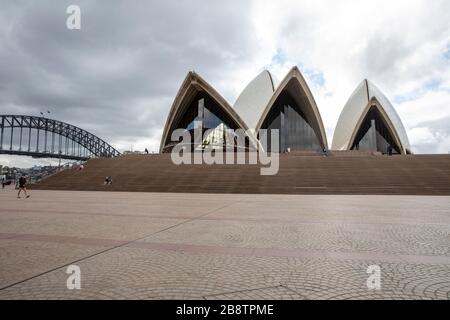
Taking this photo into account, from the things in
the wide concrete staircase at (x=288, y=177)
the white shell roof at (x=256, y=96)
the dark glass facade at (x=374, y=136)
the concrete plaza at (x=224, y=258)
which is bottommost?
the concrete plaza at (x=224, y=258)

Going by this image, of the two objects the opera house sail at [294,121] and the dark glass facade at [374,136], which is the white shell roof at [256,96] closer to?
the opera house sail at [294,121]

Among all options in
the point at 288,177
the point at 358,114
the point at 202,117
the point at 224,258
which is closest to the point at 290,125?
the point at 358,114

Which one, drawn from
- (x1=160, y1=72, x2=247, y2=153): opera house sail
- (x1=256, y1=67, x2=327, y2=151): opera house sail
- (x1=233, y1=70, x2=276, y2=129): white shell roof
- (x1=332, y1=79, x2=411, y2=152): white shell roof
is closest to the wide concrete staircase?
(x1=160, y1=72, x2=247, y2=153): opera house sail

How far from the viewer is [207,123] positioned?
4459cm

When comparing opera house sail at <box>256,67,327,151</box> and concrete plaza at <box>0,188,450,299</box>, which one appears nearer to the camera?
concrete plaza at <box>0,188,450,299</box>

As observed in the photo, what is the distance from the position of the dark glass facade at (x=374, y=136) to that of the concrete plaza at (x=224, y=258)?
43463 mm

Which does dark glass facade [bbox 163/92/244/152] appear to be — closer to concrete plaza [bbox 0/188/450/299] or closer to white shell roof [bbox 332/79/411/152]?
white shell roof [bbox 332/79/411/152]

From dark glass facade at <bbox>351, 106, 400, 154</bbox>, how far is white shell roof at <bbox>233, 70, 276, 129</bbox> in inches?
568

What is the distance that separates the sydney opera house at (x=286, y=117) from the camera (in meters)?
42.2

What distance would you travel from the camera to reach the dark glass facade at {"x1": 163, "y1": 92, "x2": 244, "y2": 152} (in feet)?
142

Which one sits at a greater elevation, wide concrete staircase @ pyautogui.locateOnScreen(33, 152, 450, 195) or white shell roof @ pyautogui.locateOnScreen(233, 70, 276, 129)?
white shell roof @ pyautogui.locateOnScreen(233, 70, 276, 129)

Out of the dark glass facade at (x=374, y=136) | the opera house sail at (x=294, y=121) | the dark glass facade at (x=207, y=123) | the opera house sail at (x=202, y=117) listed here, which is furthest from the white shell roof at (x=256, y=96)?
the dark glass facade at (x=374, y=136)

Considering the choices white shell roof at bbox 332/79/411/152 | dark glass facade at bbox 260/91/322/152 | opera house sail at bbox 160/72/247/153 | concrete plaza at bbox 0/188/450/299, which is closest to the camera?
concrete plaza at bbox 0/188/450/299

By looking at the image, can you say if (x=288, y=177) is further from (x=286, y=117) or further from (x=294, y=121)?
(x=294, y=121)
